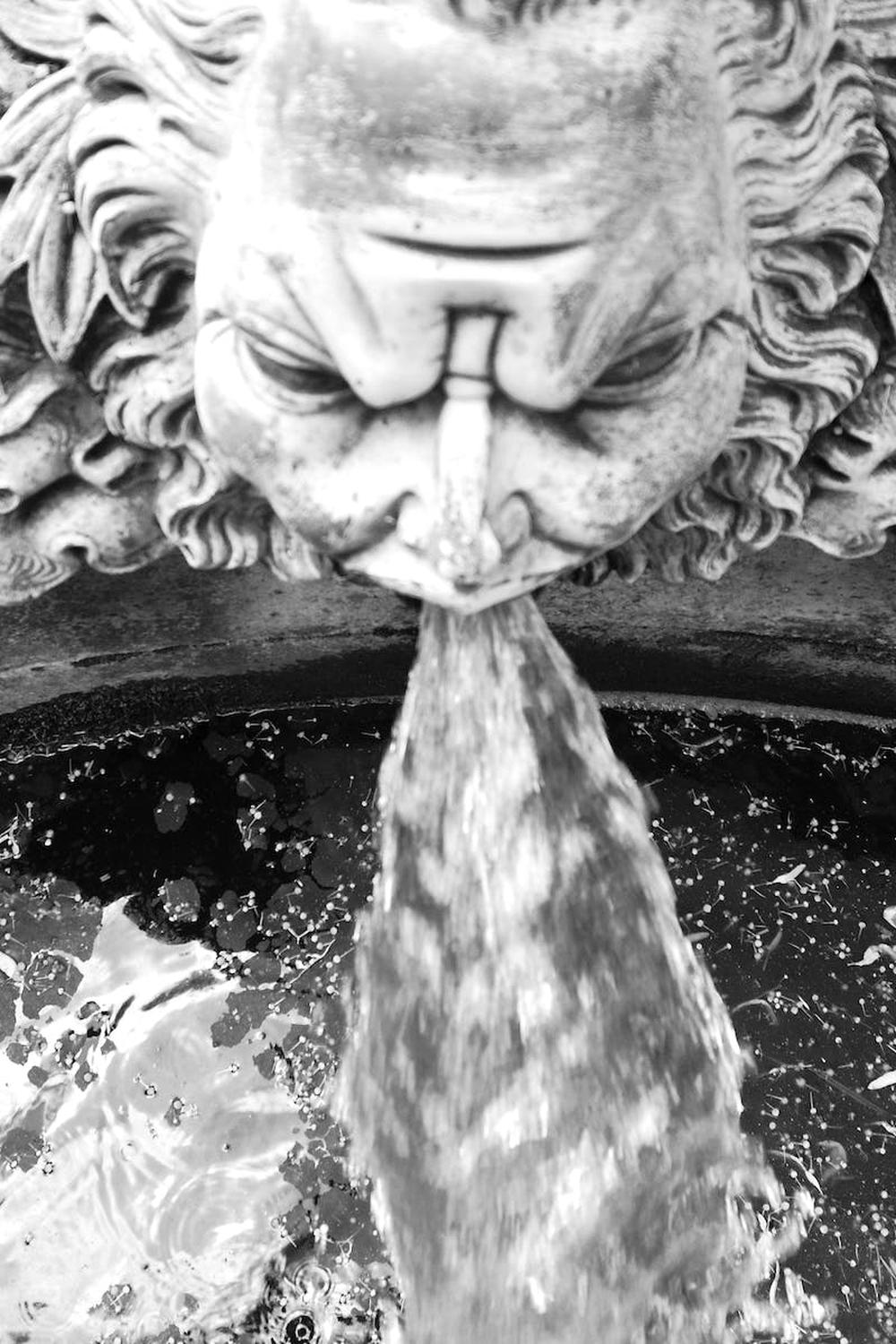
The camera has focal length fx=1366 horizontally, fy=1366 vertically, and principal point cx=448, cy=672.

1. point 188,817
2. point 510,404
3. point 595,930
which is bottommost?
point 188,817

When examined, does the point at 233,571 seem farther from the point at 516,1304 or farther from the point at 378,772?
the point at 516,1304

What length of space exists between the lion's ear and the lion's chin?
55 cm

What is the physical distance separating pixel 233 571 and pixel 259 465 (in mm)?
709

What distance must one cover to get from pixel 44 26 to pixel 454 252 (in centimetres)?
55

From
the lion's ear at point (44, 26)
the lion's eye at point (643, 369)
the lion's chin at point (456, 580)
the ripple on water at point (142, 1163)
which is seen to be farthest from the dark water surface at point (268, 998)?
the lion's ear at point (44, 26)

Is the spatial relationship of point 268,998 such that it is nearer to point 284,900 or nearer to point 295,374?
point 284,900

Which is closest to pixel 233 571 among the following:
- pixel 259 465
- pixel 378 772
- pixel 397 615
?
pixel 397 615

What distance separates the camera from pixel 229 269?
1127 mm

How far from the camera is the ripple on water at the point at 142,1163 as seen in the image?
1.62 m

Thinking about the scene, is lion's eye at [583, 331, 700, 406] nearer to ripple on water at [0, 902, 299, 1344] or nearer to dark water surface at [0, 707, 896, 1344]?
dark water surface at [0, 707, 896, 1344]

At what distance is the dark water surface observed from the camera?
1.63 metres

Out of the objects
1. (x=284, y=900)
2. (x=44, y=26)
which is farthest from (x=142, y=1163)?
(x=44, y=26)

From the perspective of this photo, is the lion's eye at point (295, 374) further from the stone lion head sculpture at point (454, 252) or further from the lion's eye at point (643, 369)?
the lion's eye at point (643, 369)

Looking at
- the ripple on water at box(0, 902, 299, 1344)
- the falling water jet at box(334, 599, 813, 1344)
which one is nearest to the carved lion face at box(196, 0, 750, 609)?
the falling water jet at box(334, 599, 813, 1344)
